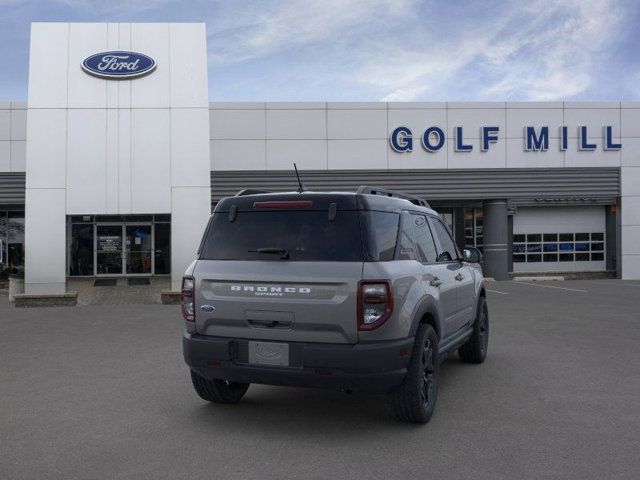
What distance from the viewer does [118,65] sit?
15.6 meters

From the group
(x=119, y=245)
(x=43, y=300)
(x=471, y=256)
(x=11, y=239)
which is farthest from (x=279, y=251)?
(x=11, y=239)

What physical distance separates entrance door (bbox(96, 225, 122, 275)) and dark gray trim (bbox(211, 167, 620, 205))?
4.96m

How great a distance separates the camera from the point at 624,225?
23547 millimetres

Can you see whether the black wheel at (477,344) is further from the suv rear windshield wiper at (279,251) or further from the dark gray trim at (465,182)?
the dark gray trim at (465,182)

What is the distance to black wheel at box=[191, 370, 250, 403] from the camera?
533cm

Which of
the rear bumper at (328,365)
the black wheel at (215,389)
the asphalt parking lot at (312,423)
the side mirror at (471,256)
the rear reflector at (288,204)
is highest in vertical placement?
the rear reflector at (288,204)

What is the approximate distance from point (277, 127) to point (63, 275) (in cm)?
977

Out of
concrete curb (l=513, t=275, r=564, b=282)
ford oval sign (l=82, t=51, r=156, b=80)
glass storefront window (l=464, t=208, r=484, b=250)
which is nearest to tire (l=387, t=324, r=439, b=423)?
ford oval sign (l=82, t=51, r=156, b=80)

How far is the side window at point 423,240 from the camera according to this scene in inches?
215

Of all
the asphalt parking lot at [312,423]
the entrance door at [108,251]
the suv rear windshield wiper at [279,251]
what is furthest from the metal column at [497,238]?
the suv rear windshield wiper at [279,251]

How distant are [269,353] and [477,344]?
3.45m

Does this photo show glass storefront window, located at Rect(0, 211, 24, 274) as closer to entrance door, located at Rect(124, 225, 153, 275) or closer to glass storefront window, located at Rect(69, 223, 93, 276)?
glass storefront window, located at Rect(69, 223, 93, 276)

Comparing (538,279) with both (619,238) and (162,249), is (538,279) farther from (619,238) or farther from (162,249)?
(162,249)

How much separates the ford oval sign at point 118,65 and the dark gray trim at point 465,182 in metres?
6.55
